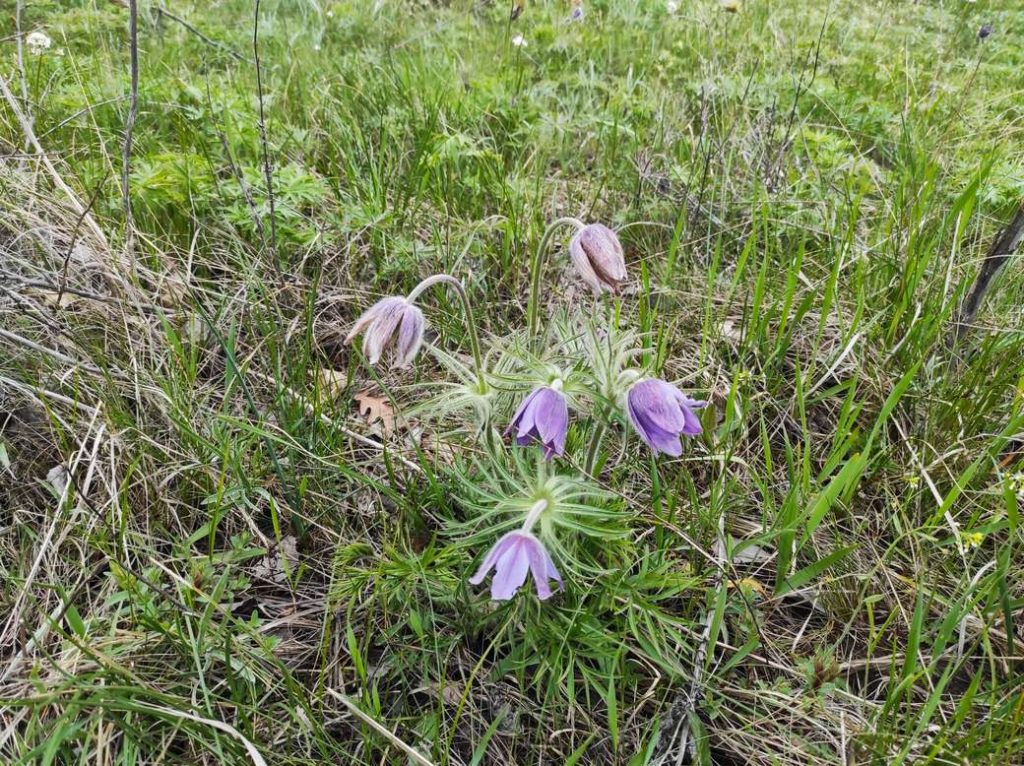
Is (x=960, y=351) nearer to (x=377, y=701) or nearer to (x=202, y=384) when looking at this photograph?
(x=377, y=701)

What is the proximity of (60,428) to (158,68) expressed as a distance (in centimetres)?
182

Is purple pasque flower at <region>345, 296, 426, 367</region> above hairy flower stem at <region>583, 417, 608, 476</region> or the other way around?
above

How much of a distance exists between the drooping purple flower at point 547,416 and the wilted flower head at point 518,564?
0.12m

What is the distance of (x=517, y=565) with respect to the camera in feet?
3.58

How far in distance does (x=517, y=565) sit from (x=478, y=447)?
21.9 inches

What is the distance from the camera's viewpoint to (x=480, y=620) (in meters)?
1.36

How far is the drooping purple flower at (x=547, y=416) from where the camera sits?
117cm

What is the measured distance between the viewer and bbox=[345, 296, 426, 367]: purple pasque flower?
52.0 inches

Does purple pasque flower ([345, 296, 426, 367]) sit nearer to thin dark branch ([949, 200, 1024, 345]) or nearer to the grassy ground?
the grassy ground

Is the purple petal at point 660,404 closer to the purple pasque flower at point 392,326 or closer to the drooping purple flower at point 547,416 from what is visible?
the drooping purple flower at point 547,416

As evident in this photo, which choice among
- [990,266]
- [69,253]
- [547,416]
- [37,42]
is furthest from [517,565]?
[37,42]

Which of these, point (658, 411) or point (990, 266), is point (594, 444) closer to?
point (658, 411)

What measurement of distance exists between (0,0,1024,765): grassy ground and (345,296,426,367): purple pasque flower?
0.07 metres

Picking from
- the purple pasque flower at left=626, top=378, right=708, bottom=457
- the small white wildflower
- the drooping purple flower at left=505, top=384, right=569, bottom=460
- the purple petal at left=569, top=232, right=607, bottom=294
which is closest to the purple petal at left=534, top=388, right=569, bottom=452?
the drooping purple flower at left=505, top=384, right=569, bottom=460
